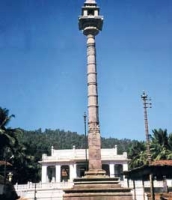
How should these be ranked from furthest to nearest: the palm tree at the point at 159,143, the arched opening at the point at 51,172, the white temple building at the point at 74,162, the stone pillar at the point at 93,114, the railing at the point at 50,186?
the arched opening at the point at 51,172 < the white temple building at the point at 74,162 < the palm tree at the point at 159,143 < the railing at the point at 50,186 < the stone pillar at the point at 93,114

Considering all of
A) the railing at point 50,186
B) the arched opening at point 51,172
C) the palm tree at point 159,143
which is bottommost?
the railing at point 50,186

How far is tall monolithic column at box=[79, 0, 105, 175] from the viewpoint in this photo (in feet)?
76.8

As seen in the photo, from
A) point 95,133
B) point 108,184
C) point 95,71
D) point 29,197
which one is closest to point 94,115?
point 95,133

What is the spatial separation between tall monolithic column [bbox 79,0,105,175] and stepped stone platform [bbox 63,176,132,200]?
117cm

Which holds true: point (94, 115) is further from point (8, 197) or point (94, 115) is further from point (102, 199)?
point (8, 197)

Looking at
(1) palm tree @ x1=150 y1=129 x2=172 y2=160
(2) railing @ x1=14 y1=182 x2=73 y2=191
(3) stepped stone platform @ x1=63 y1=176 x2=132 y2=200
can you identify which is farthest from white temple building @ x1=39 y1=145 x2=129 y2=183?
(3) stepped stone platform @ x1=63 y1=176 x2=132 y2=200

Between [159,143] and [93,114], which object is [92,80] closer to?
[93,114]

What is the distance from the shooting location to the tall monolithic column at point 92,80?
76.8 ft

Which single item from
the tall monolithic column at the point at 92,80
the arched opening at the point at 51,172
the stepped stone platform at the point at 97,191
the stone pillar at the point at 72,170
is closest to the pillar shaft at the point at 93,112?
the tall monolithic column at the point at 92,80

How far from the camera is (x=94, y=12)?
26812 millimetres

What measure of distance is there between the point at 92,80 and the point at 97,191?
868 cm

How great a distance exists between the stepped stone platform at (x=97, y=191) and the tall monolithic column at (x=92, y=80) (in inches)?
46.0

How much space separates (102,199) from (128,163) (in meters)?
32.0

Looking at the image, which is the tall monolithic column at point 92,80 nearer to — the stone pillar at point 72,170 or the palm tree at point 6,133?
the palm tree at point 6,133
